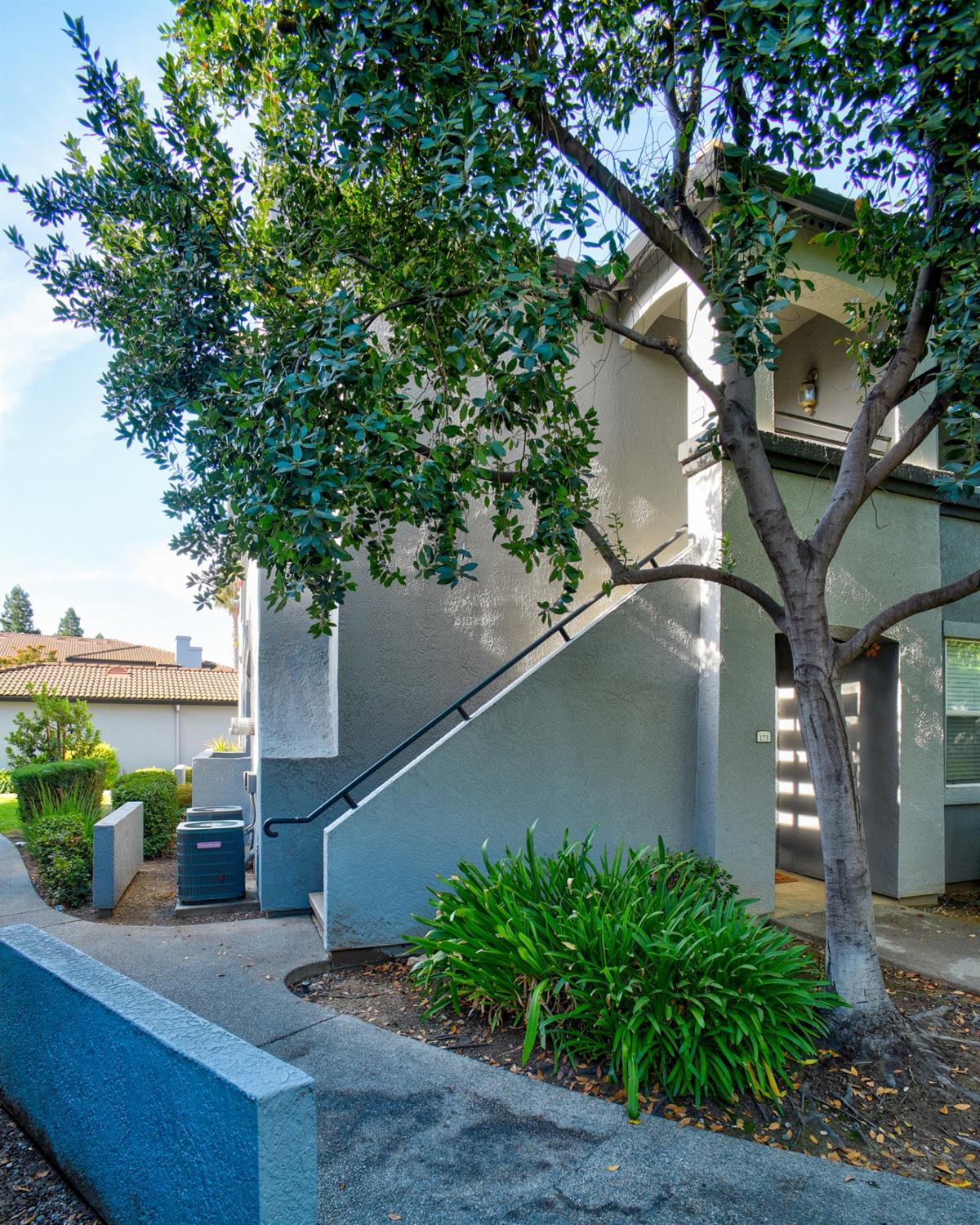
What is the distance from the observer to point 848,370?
8.86 meters

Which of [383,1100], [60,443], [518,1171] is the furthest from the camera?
[60,443]

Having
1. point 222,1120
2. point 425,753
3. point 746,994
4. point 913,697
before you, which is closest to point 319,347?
point 425,753

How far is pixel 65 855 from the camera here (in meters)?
7.34

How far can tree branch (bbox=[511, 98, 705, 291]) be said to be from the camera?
16.2 ft

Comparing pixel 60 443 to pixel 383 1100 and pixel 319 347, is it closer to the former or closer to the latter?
pixel 319 347

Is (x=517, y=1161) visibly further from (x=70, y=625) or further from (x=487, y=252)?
(x=70, y=625)

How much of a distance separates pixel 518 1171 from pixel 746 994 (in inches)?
58.0

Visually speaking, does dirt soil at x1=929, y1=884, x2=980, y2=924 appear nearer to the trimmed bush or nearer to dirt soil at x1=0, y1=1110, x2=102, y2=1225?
dirt soil at x1=0, y1=1110, x2=102, y2=1225

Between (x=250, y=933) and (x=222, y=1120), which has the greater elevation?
(x=222, y=1120)

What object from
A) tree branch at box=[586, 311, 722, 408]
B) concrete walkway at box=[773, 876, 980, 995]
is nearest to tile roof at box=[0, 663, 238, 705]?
concrete walkway at box=[773, 876, 980, 995]

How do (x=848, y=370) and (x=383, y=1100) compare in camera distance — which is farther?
(x=848, y=370)

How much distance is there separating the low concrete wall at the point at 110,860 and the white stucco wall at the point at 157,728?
19643 millimetres

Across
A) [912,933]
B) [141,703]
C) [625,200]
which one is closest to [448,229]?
[625,200]

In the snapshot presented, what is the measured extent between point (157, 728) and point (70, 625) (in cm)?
4693
